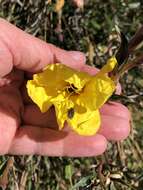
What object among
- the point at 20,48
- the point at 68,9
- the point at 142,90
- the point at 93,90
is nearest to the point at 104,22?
the point at 68,9

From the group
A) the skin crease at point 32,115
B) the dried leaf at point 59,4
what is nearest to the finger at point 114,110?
the skin crease at point 32,115

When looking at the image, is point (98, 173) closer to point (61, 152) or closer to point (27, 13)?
point (61, 152)

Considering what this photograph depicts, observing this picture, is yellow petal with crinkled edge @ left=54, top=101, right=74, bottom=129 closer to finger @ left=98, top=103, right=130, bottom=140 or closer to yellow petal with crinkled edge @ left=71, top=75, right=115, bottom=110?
yellow petal with crinkled edge @ left=71, top=75, right=115, bottom=110

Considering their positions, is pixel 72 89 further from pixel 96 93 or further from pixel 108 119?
pixel 108 119

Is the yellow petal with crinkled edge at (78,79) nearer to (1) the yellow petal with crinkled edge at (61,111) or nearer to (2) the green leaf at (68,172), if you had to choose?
(1) the yellow petal with crinkled edge at (61,111)

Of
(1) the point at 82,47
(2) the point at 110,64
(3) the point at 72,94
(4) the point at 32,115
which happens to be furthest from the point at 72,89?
(1) the point at 82,47

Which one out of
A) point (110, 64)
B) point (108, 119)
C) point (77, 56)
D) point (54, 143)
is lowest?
point (54, 143)
